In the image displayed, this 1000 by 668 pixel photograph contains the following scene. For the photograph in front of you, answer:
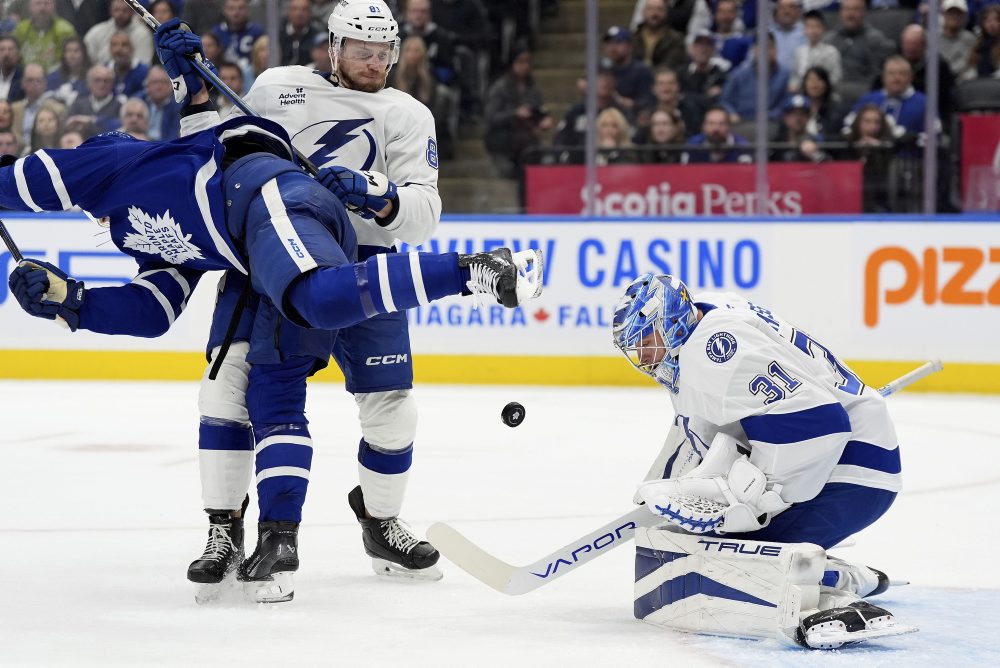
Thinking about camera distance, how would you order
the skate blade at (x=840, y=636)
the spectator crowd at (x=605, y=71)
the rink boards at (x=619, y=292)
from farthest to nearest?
the spectator crowd at (x=605, y=71) < the rink boards at (x=619, y=292) < the skate blade at (x=840, y=636)

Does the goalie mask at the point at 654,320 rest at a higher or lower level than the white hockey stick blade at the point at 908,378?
higher

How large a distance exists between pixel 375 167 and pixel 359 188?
0.40 meters

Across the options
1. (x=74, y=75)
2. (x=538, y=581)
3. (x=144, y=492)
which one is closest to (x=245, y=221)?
(x=538, y=581)

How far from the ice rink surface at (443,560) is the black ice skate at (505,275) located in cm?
63

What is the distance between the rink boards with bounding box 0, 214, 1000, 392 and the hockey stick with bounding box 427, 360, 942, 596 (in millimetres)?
3804

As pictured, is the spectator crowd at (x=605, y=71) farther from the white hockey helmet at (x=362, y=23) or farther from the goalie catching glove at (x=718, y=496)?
the goalie catching glove at (x=718, y=496)

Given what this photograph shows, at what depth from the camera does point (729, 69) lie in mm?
7070

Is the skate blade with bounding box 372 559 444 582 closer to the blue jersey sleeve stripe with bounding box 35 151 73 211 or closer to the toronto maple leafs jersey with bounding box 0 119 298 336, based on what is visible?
the toronto maple leafs jersey with bounding box 0 119 298 336

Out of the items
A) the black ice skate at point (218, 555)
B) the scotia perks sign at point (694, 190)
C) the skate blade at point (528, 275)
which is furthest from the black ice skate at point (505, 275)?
the scotia perks sign at point (694, 190)

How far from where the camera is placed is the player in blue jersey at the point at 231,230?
115 inches

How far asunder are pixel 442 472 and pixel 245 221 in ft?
6.25

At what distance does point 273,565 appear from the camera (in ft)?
9.75

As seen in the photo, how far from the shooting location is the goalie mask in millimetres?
2725

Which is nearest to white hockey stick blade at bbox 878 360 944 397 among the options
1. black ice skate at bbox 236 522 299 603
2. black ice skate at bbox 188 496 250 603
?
black ice skate at bbox 236 522 299 603
